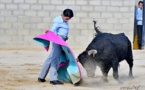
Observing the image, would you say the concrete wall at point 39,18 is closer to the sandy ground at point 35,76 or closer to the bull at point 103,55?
the sandy ground at point 35,76

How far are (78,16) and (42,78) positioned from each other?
6.69 meters

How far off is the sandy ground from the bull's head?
24 centimetres

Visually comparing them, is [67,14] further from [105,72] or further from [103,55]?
[105,72]

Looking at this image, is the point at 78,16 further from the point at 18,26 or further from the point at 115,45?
the point at 115,45

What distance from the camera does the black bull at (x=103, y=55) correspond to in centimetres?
898

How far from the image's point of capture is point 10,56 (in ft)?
44.9

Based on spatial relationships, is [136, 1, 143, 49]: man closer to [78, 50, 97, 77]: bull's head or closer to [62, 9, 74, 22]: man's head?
[78, 50, 97, 77]: bull's head

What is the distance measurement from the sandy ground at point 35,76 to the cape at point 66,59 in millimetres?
179

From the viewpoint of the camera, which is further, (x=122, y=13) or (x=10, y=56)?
(x=122, y=13)

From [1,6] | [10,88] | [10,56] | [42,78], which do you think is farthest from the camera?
[1,6]

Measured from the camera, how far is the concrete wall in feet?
51.1

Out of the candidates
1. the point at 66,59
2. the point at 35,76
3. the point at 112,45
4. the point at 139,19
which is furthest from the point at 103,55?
the point at 139,19

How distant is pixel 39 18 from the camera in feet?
51.2

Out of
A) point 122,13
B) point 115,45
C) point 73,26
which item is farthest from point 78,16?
point 115,45
